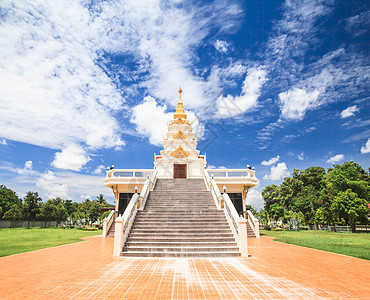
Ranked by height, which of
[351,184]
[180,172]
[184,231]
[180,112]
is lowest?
[184,231]

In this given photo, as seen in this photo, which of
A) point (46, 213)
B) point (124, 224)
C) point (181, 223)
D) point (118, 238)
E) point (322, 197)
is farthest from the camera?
point (46, 213)

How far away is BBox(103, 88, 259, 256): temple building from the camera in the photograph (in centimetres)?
1303

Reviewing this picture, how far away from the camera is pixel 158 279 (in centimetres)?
577

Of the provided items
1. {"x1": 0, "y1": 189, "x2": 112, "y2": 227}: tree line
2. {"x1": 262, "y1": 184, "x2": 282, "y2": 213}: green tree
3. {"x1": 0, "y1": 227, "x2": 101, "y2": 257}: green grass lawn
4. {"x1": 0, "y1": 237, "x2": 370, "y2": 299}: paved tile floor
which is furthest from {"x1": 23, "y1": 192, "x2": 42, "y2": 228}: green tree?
{"x1": 262, "y1": 184, "x2": 282, "y2": 213}: green tree

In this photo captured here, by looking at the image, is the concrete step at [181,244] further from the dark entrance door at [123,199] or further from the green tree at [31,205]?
the green tree at [31,205]

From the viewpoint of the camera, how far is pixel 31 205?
42781mm

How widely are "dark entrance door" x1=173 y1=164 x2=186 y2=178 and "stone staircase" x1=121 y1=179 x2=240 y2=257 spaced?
8.32 meters

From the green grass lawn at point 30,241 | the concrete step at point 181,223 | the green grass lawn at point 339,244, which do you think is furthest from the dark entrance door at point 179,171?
the concrete step at point 181,223

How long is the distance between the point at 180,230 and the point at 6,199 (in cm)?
4624

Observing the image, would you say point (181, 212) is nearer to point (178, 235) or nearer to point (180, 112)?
point (178, 235)

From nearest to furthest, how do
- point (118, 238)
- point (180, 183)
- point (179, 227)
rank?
point (118, 238) → point (179, 227) → point (180, 183)

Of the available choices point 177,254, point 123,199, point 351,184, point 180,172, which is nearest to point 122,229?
point 177,254

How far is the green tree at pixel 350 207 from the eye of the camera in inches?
919

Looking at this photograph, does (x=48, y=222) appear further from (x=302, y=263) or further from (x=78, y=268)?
(x=302, y=263)
